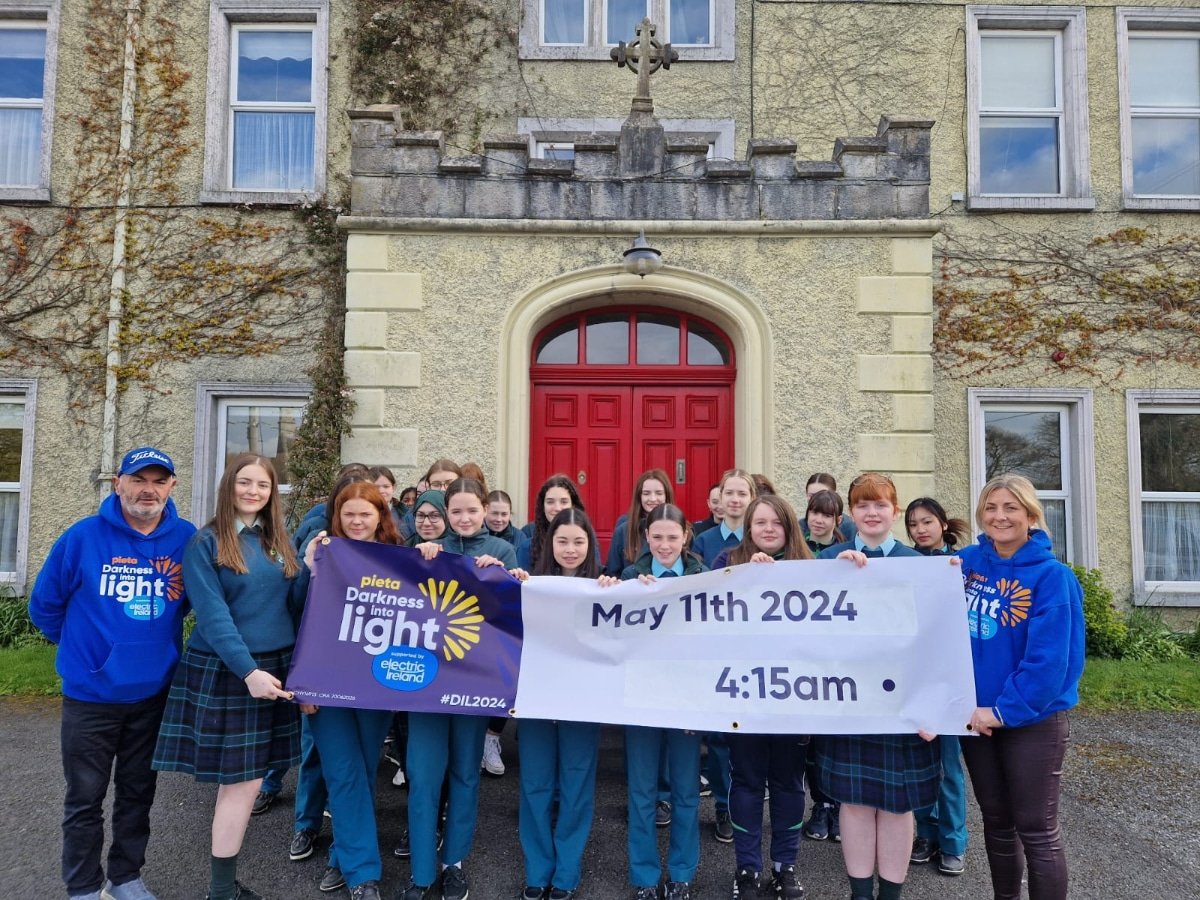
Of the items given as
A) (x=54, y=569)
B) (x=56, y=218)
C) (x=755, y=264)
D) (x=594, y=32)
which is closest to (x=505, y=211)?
(x=755, y=264)

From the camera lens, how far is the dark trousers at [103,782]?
3.21 metres

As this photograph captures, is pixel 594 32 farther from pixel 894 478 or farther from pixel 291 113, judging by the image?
pixel 894 478

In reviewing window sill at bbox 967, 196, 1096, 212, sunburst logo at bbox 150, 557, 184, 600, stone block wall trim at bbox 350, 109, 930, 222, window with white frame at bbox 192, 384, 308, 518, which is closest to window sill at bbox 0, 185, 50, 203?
window with white frame at bbox 192, 384, 308, 518

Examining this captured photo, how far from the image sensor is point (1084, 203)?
820 cm

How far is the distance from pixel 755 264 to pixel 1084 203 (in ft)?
13.4

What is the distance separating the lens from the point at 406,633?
12.0ft

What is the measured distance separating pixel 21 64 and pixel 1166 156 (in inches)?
493

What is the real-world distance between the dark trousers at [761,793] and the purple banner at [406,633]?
1.09m

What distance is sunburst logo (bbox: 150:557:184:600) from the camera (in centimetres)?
330

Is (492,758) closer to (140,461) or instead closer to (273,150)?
(140,461)

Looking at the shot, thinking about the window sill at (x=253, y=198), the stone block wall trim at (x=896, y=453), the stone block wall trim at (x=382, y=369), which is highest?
the window sill at (x=253, y=198)

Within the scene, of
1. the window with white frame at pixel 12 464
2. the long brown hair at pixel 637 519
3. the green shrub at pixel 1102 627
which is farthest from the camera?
the window with white frame at pixel 12 464

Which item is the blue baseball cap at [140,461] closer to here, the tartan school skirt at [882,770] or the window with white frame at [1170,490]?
the tartan school skirt at [882,770]

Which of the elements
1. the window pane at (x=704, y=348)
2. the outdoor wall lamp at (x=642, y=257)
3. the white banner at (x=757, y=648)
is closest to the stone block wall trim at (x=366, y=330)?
the outdoor wall lamp at (x=642, y=257)
